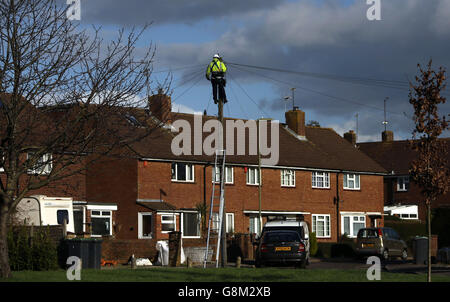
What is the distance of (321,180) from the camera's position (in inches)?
2156

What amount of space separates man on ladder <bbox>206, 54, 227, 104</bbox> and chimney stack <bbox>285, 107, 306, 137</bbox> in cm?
2525

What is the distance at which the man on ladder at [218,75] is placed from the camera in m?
33.4

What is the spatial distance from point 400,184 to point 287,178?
2220 cm

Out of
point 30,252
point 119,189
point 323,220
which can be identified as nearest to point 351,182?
point 323,220

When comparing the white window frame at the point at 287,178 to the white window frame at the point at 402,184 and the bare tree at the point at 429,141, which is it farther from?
the bare tree at the point at 429,141

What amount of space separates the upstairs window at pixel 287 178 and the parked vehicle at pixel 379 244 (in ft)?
38.2

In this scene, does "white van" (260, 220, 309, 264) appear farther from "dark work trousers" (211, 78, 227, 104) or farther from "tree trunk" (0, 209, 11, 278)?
"tree trunk" (0, 209, 11, 278)

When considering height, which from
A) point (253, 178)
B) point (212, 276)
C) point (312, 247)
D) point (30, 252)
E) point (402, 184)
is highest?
point (402, 184)

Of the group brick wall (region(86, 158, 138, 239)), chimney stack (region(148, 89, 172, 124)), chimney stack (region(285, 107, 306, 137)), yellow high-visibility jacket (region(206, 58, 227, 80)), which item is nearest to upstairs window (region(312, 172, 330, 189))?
chimney stack (region(285, 107, 306, 137))

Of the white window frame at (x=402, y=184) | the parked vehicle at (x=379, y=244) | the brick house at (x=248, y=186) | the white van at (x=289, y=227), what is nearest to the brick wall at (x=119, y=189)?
the brick house at (x=248, y=186)

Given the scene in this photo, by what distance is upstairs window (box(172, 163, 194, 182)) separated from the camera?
4647 centimetres

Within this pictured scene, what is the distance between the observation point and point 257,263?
102ft

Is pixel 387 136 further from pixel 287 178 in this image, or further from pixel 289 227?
pixel 289 227

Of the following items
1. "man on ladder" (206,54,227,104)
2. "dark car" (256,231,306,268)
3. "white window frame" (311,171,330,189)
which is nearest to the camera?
"dark car" (256,231,306,268)
